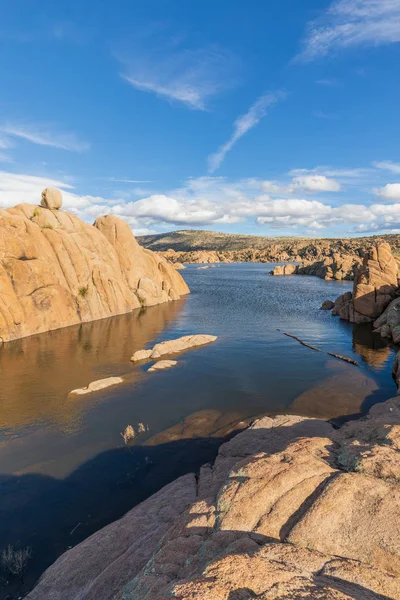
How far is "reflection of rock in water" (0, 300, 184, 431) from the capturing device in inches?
908

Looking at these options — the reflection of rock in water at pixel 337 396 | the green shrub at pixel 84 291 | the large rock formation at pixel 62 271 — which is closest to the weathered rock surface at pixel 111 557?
the reflection of rock in water at pixel 337 396

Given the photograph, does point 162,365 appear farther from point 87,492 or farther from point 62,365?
point 87,492

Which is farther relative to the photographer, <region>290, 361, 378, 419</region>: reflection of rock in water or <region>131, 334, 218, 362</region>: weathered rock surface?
<region>131, 334, 218, 362</region>: weathered rock surface

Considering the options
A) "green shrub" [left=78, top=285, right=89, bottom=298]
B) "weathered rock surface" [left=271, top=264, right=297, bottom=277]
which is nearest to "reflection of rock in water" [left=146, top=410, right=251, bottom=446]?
"green shrub" [left=78, top=285, right=89, bottom=298]

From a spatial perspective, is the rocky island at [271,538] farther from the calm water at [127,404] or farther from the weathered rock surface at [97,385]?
the weathered rock surface at [97,385]

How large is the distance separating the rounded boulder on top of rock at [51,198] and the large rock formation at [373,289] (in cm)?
4928

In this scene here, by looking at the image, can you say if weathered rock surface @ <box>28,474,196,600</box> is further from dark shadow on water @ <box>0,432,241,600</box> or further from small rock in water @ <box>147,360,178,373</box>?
small rock in water @ <box>147,360,178,373</box>

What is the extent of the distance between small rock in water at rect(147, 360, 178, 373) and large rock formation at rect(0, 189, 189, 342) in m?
19.5

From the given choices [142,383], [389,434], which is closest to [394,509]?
[389,434]

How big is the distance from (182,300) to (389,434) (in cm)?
6248

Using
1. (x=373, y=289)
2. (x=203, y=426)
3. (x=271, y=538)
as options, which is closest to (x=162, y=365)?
(x=203, y=426)

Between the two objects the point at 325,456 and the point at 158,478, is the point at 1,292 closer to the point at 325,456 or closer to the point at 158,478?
the point at 158,478

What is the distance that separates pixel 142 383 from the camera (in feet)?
90.8

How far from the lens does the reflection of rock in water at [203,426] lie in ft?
64.6
